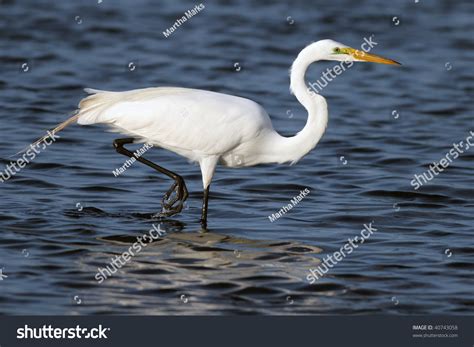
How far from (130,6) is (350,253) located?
1631 centimetres

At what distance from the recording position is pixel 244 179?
13.4 metres

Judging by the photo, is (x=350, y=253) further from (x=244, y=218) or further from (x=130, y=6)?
(x=130, y=6)

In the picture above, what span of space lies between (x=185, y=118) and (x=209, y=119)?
0.87 feet

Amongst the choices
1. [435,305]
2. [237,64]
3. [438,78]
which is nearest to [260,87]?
[237,64]

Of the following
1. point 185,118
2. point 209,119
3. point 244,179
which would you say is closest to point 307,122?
point 209,119

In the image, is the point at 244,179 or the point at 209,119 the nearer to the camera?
the point at 209,119

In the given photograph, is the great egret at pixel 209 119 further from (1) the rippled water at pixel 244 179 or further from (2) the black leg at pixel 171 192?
(1) the rippled water at pixel 244 179

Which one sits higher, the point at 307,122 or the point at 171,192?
the point at 307,122

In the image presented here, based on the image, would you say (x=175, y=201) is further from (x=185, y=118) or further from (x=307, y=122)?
(x=307, y=122)

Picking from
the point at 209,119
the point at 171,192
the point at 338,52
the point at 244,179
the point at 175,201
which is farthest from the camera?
the point at 244,179

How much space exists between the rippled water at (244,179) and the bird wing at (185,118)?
3.25ft

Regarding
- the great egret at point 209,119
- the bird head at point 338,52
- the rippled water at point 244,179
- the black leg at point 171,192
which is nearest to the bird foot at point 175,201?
the black leg at point 171,192

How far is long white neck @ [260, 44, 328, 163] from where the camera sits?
10.7 m

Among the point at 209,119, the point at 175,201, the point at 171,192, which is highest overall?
the point at 209,119
